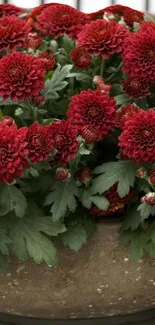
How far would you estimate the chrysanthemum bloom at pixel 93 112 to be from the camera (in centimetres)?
104

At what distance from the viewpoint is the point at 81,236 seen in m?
1.03

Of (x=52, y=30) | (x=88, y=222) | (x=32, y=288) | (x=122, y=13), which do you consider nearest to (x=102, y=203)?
(x=88, y=222)

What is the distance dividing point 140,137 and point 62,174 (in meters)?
0.12

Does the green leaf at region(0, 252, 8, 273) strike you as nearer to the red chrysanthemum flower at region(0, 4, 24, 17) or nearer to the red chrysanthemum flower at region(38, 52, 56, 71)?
the red chrysanthemum flower at region(38, 52, 56, 71)

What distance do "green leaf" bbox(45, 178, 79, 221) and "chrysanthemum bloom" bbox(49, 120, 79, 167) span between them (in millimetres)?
38

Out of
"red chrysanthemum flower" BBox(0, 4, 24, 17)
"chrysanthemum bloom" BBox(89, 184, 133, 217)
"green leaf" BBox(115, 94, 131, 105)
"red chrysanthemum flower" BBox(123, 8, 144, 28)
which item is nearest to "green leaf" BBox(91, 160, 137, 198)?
"chrysanthemum bloom" BBox(89, 184, 133, 217)

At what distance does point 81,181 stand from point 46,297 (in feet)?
0.59

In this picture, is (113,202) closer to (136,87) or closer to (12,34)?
(136,87)

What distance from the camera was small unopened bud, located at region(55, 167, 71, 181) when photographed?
3.31ft

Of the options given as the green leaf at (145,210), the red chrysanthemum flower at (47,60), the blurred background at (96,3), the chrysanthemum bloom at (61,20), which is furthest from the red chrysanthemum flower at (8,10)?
the blurred background at (96,3)

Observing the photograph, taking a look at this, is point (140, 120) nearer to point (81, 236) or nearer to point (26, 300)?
point (81, 236)

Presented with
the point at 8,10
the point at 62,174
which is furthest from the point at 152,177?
the point at 8,10

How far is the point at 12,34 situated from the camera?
117 cm

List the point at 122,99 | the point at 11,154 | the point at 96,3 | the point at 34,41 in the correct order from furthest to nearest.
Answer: the point at 96,3
the point at 34,41
the point at 122,99
the point at 11,154
